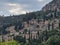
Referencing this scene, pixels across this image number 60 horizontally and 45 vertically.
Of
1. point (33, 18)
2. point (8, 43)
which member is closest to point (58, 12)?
point (33, 18)

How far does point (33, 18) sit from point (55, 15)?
2038 centimetres

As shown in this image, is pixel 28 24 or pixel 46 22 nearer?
pixel 46 22

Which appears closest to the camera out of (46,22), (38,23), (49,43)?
(49,43)

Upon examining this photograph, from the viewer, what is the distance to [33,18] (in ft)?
648

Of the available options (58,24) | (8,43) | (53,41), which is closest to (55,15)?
(58,24)

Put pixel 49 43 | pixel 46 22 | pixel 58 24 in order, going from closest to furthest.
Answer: pixel 49 43, pixel 58 24, pixel 46 22

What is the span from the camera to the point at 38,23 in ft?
617

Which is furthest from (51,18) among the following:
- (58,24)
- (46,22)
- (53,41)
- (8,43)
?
(8,43)

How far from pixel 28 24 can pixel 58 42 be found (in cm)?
8276

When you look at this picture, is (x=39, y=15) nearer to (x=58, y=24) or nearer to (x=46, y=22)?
(x=46, y=22)

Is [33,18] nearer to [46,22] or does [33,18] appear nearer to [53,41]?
[46,22]

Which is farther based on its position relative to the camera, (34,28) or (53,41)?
(34,28)

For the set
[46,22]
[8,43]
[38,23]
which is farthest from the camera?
[38,23]

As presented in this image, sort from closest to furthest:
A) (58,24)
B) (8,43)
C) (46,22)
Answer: (8,43), (58,24), (46,22)
